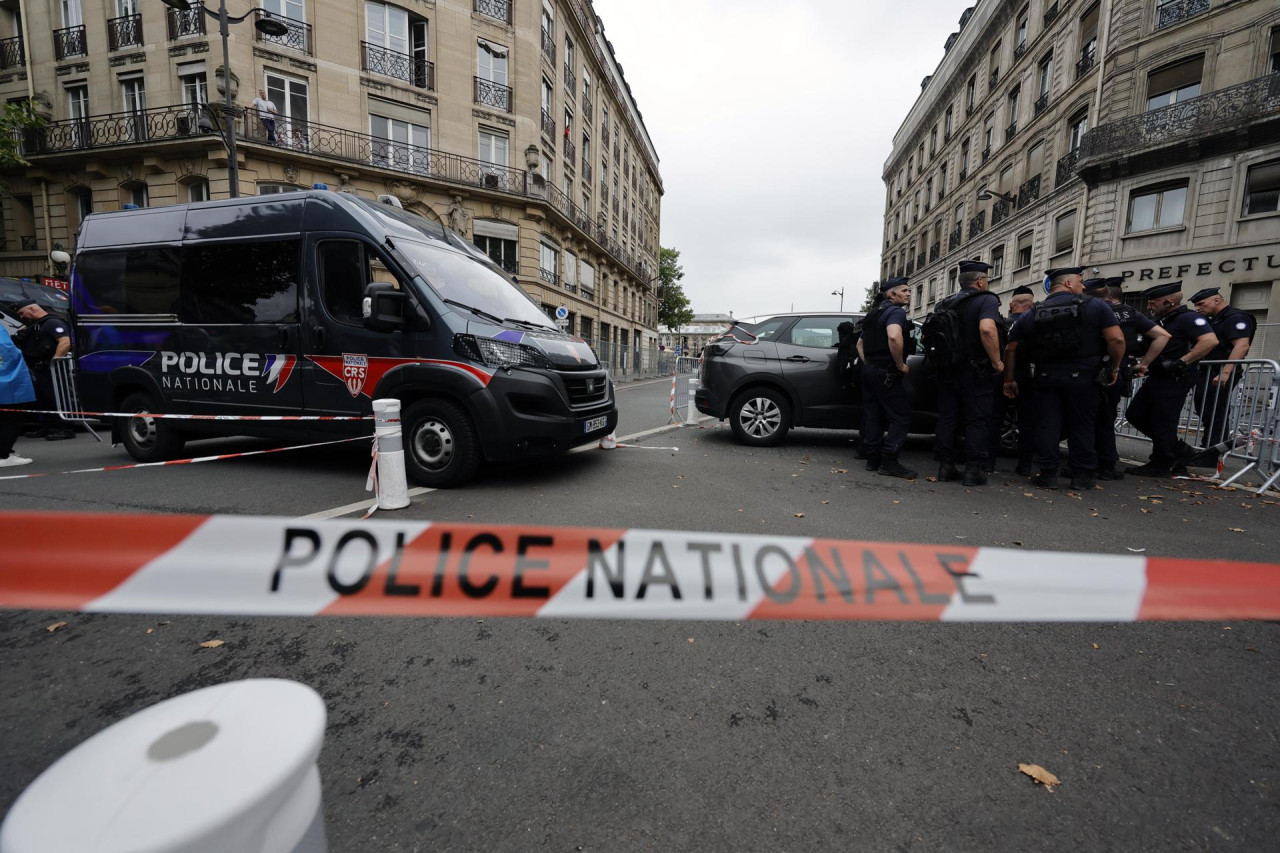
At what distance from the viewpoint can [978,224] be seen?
25984 millimetres

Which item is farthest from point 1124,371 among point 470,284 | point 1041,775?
point 470,284

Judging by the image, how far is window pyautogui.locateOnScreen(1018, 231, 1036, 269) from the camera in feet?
71.6

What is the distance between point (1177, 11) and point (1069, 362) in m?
20.5

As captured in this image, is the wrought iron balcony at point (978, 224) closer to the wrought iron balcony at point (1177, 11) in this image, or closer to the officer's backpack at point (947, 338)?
the wrought iron balcony at point (1177, 11)

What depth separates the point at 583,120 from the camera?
28219 millimetres

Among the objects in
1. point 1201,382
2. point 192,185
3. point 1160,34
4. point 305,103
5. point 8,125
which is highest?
point 1160,34

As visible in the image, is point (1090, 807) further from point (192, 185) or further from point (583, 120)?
point (583, 120)

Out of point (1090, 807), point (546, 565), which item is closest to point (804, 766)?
point (1090, 807)

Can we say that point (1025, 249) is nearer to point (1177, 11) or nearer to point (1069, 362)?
point (1177, 11)

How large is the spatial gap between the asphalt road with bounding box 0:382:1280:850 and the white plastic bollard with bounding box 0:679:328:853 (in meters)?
0.98

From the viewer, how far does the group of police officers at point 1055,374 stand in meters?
4.89

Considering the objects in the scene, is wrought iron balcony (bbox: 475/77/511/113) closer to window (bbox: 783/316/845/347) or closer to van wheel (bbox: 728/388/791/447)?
window (bbox: 783/316/845/347)

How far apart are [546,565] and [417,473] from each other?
133 inches

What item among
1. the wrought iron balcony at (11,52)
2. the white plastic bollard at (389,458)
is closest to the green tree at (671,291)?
the wrought iron balcony at (11,52)
